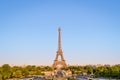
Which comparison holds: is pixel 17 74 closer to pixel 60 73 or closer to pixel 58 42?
pixel 60 73

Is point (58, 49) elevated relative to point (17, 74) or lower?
elevated

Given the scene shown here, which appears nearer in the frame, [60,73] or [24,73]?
[60,73]

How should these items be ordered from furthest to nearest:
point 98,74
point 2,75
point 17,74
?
point 98,74 → point 17,74 → point 2,75

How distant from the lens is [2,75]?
3647cm

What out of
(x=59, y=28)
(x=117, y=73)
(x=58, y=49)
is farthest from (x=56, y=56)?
(x=117, y=73)

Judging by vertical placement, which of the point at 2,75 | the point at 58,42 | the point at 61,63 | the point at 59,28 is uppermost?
the point at 59,28

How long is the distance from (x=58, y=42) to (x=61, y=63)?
4.55m

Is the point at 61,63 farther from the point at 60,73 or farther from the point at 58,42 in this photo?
the point at 60,73

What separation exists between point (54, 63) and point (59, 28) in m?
7.63

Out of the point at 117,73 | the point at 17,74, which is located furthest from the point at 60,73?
the point at 117,73

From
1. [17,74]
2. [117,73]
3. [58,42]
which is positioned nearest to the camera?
[117,73]

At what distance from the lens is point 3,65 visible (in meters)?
45.7

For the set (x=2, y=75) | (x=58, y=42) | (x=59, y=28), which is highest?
(x=59, y=28)

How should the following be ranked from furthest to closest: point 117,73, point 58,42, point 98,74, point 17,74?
point 58,42 < point 98,74 < point 17,74 < point 117,73
